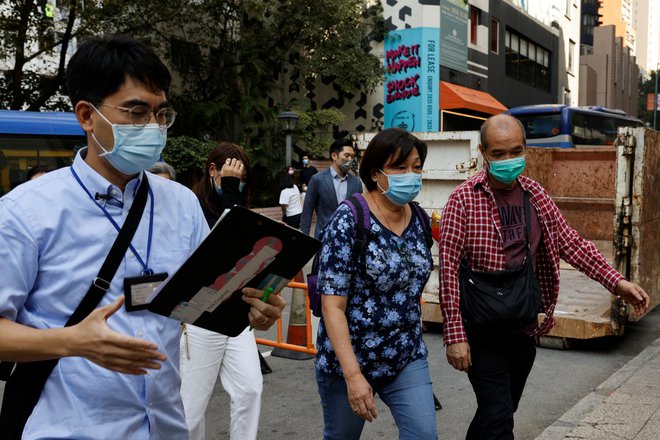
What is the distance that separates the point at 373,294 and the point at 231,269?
1.08 m

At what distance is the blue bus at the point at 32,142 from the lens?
11.7 metres

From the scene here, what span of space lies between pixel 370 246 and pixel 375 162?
18.5 inches

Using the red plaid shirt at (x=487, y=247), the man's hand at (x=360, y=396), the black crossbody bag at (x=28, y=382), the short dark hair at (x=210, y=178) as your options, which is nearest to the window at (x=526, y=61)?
the short dark hair at (x=210, y=178)

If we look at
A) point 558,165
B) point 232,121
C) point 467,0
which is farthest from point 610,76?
point 558,165

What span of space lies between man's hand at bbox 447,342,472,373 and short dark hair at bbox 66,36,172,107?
1917 mm

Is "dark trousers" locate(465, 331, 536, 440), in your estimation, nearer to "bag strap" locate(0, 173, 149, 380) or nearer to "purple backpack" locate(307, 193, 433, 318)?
"purple backpack" locate(307, 193, 433, 318)

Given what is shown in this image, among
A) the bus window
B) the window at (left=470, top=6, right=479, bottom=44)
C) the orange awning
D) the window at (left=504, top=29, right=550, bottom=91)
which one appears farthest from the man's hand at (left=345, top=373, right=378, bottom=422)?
the window at (left=504, top=29, right=550, bottom=91)

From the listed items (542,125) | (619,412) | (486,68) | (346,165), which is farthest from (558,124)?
(619,412)

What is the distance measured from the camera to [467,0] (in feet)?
88.8

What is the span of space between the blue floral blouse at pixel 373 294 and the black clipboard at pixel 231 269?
73 cm

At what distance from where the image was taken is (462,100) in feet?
80.8

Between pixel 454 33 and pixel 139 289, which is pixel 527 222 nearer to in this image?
pixel 139 289

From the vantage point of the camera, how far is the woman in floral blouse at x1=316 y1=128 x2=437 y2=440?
2.90 m

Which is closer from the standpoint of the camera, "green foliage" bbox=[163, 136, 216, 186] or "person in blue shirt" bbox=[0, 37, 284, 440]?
"person in blue shirt" bbox=[0, 37, 284, 440]
